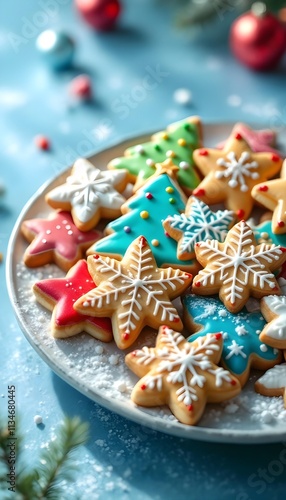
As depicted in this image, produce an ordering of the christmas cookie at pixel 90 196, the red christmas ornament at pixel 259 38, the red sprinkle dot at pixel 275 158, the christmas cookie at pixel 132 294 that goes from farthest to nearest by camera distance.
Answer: the red christmas ornament at pixel 259 38 < the red sprinkle dot at pixel 275 158 < the christmas cookie at pixel 90 196 < the christmas cookie at pixel 132 294

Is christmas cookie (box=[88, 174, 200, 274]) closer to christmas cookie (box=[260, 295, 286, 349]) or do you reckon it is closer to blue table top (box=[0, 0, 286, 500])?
christmas cookie (box=[260, 295, 286, 349])

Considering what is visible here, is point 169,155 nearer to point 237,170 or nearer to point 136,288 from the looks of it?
point 237,170

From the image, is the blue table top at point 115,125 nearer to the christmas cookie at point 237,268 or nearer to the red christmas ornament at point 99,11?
the red christmas ornament at point 99,11

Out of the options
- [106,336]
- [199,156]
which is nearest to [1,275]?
[106,336]

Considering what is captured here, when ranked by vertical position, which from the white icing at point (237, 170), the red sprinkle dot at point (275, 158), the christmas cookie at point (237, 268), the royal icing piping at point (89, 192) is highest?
the royal icing piping at point (89, 192)

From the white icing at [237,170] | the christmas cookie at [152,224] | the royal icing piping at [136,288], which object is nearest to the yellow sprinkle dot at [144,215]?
the christmas cookie at [152,224]

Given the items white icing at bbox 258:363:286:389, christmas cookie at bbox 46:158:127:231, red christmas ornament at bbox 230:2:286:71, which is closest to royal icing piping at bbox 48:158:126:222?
christmas cookie at bbox 46:158:127:231

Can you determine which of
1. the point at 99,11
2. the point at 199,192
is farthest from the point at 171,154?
the point at 99,11

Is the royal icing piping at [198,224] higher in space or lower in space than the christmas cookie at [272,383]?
higher
